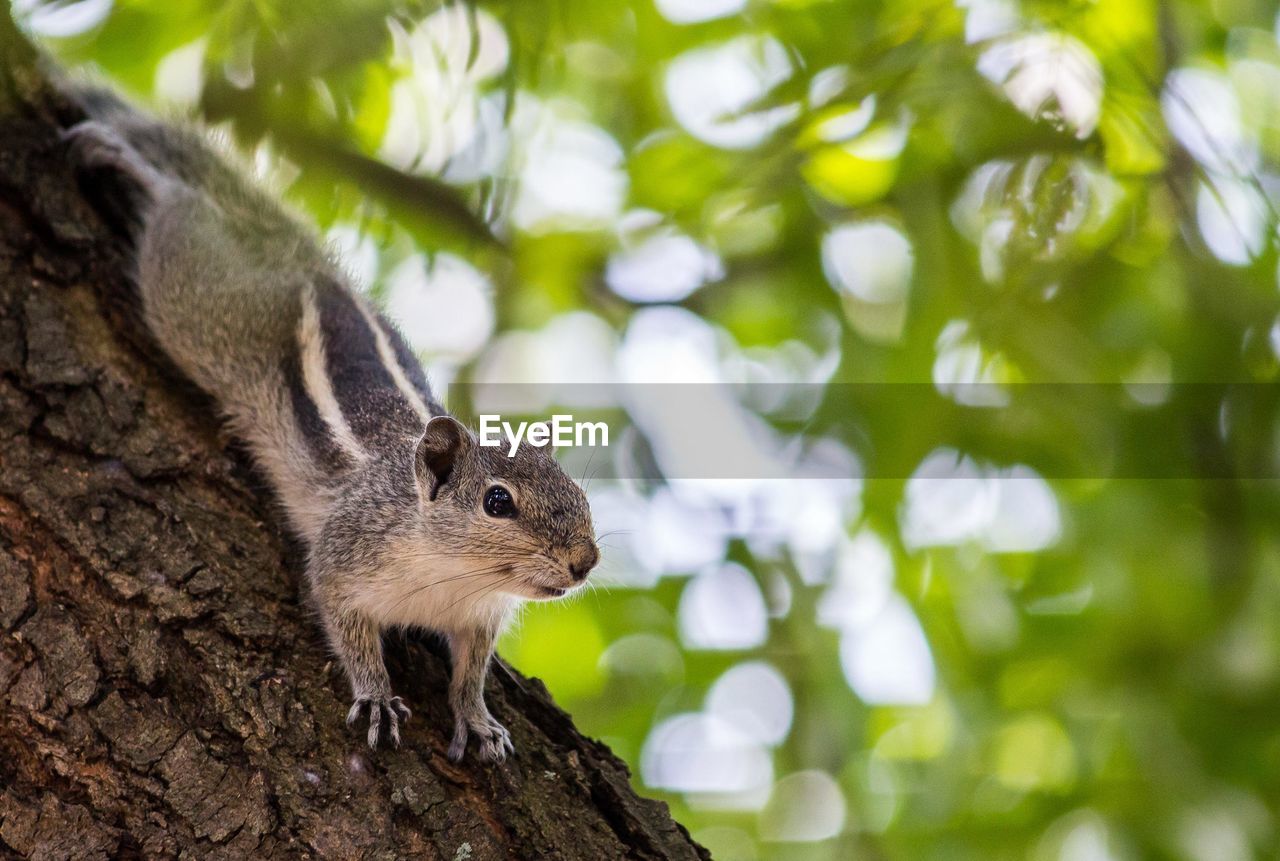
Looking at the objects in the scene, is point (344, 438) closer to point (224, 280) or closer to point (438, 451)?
point (438, 451)

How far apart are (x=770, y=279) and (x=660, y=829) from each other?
2.42 m

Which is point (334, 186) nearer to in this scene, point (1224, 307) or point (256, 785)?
point (256, 785)

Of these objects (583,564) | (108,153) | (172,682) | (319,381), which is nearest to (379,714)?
(172,682)

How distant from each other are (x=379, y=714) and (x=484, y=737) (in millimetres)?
265

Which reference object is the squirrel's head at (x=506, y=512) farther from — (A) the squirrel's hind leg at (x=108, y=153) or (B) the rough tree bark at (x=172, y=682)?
(A) the squirrel's hind leg at (x=108, y=153)

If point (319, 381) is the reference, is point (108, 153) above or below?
above

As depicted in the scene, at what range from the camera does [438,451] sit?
3691 millimetres

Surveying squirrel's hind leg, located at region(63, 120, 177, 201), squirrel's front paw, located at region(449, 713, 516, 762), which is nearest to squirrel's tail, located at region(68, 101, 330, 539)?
squirrel's hind leg, located at region(63, 120, 177, 201)

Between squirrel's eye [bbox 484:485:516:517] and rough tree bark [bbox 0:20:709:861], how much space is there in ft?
1.71

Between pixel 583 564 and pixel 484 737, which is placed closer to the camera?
pixel 484 737

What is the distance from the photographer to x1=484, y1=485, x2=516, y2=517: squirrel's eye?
12.0 feet

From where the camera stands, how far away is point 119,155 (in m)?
3.86

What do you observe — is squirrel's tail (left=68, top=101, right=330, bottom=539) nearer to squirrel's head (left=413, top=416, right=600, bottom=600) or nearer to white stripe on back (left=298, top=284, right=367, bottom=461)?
white stripe on back (left=298, top=284, right=367, bottom=461)

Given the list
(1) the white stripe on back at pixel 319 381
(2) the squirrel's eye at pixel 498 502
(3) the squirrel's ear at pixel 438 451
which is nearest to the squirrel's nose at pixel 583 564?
(2) the squirrel's eye at pixel 498 502
